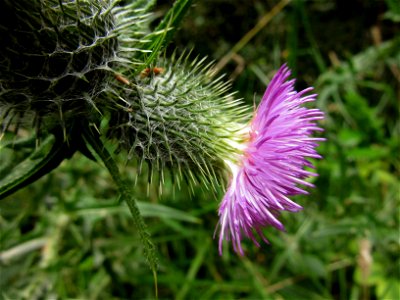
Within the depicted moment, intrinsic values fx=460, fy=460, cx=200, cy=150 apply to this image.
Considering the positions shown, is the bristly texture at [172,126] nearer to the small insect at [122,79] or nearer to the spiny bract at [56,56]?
the small insect at [122,79]

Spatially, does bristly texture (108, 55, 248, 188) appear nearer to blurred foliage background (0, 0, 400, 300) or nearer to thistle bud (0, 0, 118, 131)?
thistle bud (0, 0, 118, 131)

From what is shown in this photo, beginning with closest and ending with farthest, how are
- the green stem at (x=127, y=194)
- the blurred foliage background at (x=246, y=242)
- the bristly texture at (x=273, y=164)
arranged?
the green stem at (x=127, y=194), the bristly texture at (x=273, y=164), the blurred foliage background at (x=246, y=242)

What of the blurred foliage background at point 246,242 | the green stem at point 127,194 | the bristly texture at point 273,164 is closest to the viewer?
the green stem at point 127,194

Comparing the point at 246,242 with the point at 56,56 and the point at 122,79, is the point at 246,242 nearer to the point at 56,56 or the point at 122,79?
the point at 122,79

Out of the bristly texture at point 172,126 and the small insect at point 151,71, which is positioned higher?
the small insect at point 151,71

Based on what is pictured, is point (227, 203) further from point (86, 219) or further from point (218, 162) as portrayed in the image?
point (86, 219)

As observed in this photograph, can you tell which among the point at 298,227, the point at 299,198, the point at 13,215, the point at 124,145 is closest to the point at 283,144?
the point at 124,145

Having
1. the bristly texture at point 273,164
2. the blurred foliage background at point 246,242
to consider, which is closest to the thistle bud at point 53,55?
the bristly texture at point 273,164

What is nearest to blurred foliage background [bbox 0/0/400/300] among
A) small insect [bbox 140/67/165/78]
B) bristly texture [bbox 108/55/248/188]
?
bristly texture [bbox 108/55/248/188]
